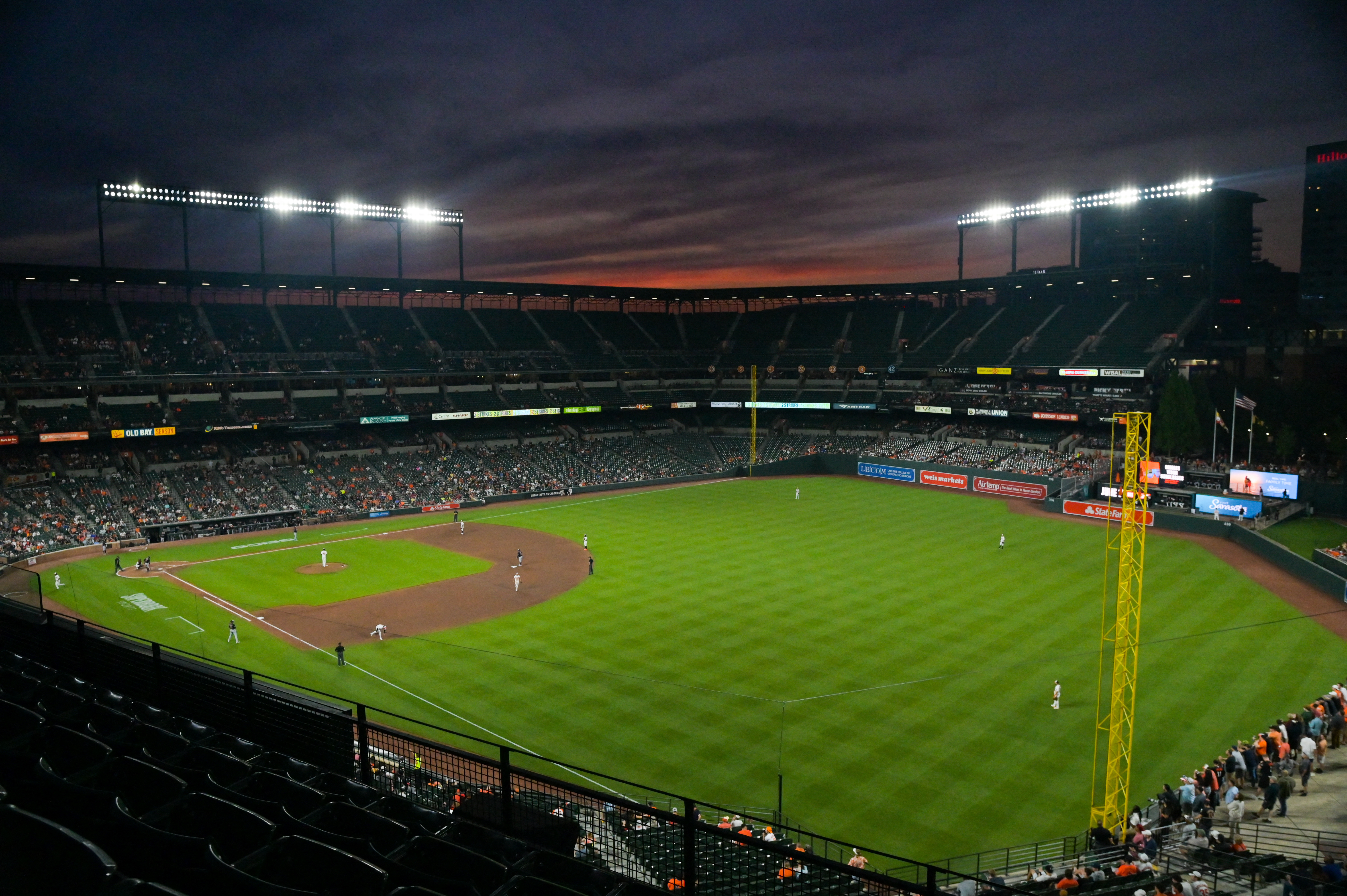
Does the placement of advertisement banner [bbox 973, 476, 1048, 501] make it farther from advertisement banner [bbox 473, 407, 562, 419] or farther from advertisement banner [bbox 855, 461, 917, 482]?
advertisement banner [bbox 473, 407, 562, 419]

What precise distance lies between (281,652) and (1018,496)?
49.7 metres

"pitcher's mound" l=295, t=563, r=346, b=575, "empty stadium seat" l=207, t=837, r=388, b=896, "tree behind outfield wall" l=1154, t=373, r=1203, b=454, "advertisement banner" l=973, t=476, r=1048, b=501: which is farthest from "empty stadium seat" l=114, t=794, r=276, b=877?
"tree behind outfield wall" l=1154, t=373, r=1203, b=454

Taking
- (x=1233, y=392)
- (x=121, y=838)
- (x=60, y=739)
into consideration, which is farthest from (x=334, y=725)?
(x=1233, y=392)

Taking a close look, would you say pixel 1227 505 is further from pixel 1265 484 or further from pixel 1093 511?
pixel 1093 511

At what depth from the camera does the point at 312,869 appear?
4.65 m

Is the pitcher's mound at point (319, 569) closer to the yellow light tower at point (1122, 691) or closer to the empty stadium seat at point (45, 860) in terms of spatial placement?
the yellow light tower at point (1122, 691)

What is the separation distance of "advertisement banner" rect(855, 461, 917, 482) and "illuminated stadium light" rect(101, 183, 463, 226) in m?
42.2

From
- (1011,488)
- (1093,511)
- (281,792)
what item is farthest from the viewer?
(1011,488)

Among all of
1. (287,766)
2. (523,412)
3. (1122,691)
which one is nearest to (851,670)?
(1122,691)

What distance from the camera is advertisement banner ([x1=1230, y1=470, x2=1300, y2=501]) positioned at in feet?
155

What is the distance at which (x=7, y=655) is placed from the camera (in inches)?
406

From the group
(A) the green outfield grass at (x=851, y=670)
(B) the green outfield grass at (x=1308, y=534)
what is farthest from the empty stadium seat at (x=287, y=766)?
(B) the green outfield grass at (x=1308, y=534)

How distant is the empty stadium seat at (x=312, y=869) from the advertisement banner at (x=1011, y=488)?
59.7m

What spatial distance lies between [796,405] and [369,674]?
5939cm
